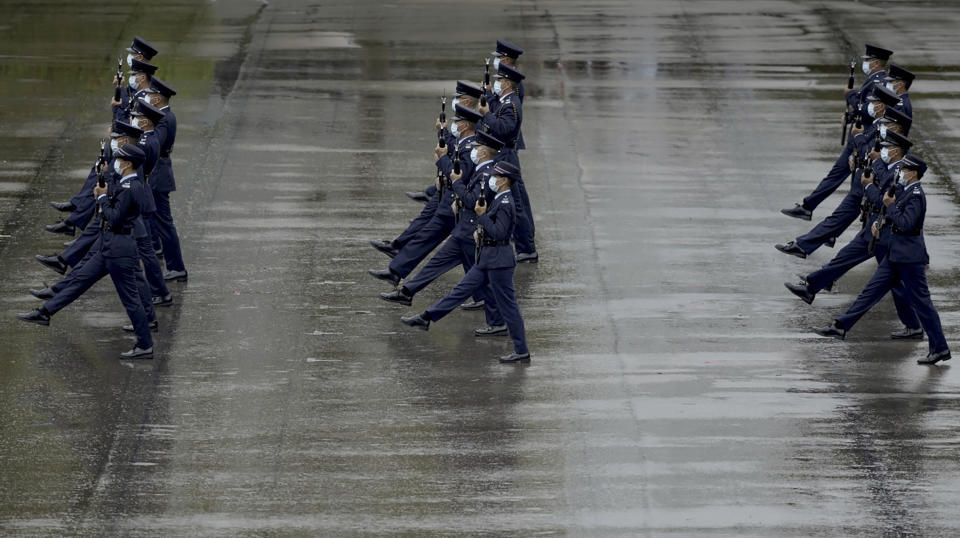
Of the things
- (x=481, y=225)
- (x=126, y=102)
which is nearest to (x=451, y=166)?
(x=481, y=225)

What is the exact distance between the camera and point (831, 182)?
15234mm

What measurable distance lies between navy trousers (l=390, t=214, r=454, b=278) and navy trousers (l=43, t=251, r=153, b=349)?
94.9 inches

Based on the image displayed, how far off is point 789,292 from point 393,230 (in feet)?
12.6

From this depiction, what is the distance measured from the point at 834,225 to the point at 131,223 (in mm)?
6112

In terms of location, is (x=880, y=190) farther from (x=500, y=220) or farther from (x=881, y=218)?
A: (x=500, y=220)

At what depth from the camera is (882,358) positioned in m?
12.4

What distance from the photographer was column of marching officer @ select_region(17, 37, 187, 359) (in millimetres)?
12078

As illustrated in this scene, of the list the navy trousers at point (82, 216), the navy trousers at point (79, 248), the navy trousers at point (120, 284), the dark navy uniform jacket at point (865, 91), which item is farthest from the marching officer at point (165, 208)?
the dark navy uniform jacket at point (865, 91)

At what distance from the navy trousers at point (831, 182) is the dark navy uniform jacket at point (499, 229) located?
4168mm

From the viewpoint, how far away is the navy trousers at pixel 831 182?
1508 cm

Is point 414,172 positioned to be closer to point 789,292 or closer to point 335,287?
point 335,287

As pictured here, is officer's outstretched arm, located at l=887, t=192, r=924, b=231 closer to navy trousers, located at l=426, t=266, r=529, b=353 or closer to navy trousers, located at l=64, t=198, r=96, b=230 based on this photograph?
navy trousers, located at l=426, t=266, r=529, b=353

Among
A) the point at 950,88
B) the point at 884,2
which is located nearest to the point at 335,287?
the point at 950,88

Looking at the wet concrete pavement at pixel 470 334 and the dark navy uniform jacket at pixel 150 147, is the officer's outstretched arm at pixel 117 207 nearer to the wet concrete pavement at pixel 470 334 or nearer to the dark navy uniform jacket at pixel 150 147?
the wet concrete pavement at pixel 470 334
